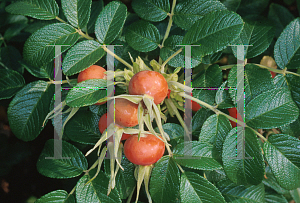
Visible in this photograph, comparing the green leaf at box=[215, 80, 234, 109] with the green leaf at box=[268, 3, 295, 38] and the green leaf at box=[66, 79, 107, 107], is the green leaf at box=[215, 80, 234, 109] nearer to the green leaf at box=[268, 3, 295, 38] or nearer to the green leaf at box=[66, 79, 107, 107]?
the green leaf at box=[66, 79, 107, 107]

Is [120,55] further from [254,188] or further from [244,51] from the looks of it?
[254,188]

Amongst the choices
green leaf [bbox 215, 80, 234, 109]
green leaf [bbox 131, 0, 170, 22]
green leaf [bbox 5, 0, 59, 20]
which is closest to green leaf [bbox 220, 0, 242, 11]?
green leaf [bbox 131, 0, 170, 22]

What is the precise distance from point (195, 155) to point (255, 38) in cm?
66

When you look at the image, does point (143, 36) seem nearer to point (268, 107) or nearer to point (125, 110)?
point (125, 110)

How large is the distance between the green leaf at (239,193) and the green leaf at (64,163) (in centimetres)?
71

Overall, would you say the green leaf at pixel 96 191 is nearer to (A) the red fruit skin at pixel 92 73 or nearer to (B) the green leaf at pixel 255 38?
(A) the red fruit skin at pixel 92 73

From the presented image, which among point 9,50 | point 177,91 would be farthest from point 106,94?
point 9,50

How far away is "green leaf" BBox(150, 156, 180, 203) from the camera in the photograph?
989mm

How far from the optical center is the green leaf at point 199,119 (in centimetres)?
117

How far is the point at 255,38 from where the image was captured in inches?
47.8

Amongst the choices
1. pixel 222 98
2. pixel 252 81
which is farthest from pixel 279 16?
pixel 222 98

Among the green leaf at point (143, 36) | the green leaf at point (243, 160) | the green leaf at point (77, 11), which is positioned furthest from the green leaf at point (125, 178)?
the green leaf at point (77, 11)

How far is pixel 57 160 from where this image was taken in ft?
3.89

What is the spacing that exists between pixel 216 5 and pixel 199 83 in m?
0.36
